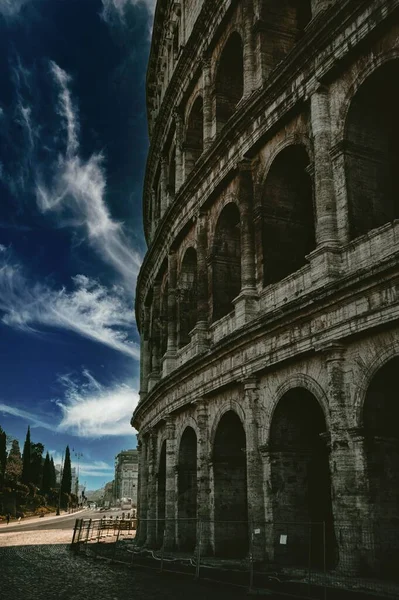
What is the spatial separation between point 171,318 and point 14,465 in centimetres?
6210

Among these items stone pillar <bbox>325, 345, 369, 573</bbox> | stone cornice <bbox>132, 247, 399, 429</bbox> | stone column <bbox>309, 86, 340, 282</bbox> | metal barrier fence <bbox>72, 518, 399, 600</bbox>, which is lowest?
metal barrier fence <bbox>72, 518, 399, 600</bbox>

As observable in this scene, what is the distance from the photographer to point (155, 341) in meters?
25.5

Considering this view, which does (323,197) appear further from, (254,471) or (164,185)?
(164,185)

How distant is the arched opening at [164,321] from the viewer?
23.9 meters

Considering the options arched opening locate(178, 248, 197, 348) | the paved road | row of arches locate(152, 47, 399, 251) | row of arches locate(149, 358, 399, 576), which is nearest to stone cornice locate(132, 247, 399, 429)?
row of arches locate(149, 358, 399, 576)

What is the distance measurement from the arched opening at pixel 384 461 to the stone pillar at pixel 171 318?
34.4ft

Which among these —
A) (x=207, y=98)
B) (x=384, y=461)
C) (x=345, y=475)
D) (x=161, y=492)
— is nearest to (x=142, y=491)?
(x=161, y=492)

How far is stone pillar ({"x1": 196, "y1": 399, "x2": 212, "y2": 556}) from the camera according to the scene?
16.7 meters

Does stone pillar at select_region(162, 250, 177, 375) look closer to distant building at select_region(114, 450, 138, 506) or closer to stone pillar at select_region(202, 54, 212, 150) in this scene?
stone pillar at select_region(202, 54, 212, 150)

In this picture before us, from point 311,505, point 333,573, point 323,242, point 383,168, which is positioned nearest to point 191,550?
point 311,505

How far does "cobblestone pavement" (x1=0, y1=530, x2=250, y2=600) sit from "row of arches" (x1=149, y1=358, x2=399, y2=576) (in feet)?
5.28

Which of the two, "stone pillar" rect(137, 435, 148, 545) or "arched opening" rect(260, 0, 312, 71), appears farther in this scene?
"stone pillar" rect(137, 435, 148, 545)

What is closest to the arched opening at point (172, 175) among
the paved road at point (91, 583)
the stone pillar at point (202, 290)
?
the stone pillar at point (202, 290)

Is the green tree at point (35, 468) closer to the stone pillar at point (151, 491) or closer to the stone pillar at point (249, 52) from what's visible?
the stone pillar at point (151, 491)
